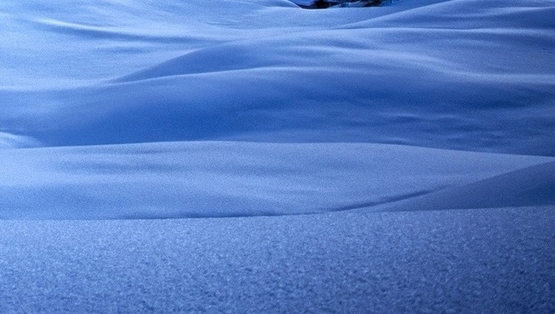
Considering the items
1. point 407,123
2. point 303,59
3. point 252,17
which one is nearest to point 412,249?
point 407,123

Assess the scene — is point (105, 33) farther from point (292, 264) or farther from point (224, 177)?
point (292, 264)

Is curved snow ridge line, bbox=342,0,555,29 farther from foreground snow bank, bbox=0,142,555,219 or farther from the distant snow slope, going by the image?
foreground snow bank, bbox=0,142,555,219

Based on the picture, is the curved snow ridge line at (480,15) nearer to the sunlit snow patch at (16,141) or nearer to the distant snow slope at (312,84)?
the distant snow slope at (312,84)

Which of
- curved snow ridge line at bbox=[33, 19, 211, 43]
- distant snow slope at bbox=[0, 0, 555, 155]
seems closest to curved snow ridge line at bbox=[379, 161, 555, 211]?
distant snow slope at bbox=[0, 0, 555, 155]

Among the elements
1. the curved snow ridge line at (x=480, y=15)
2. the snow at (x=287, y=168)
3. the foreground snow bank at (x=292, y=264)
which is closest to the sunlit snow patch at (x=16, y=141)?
the snow at (x=287, y=168)

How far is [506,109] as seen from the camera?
129 centimetres

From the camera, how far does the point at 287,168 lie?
3.31 feet

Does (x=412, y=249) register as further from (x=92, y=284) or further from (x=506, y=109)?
(x=506, y=109)

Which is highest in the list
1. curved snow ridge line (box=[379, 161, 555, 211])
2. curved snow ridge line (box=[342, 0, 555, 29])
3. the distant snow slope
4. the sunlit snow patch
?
curved snow ridge line (box=[342, 0, 555, 29])

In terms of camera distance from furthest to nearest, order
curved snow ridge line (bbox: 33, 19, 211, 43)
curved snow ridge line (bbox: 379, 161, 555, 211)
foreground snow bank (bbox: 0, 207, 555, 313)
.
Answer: curved snow ridge line (bbox: 33, 19, 211, 43) → curved snow ridge line (bbox: 379, 161, 555, 211) → foreground snow bank (bbox: 0, 207, 555, 313)

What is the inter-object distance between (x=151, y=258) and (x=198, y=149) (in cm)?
44

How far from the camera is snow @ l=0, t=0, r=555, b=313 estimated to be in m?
0.58

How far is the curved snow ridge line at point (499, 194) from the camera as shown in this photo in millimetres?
797

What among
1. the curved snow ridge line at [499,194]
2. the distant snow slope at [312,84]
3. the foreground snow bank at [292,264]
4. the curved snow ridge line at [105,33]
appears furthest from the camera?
the curved snow ridge line at [105,33]
